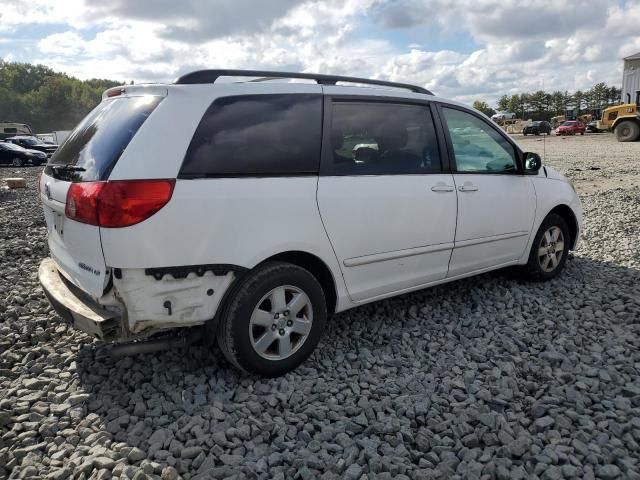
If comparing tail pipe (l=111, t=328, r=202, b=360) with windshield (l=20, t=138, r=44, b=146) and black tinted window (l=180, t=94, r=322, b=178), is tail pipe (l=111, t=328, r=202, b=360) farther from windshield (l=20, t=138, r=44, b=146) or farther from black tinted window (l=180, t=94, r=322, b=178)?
windshield (l=20, t=138, r=44, b=146)

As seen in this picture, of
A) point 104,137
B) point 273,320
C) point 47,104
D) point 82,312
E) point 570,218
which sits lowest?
point 273,320

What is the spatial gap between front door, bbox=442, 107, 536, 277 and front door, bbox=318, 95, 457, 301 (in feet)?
0.59

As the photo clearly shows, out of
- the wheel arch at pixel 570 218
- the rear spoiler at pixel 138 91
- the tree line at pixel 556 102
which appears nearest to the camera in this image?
the rear spoiler at pixel 138 91

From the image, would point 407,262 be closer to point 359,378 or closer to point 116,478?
point 359,378

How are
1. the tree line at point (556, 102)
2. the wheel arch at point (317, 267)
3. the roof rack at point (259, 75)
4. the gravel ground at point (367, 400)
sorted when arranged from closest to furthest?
the gravel ground at point (367, 400), the roof rack at point (259, 75), the wheel arch at point (317, 267), the tree line at point (556, 102)

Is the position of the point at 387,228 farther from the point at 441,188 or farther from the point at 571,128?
the point at 571,128

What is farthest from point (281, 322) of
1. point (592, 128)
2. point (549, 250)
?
point (592, 128)

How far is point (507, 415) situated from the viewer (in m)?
2.93

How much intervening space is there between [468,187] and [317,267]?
1548 mm

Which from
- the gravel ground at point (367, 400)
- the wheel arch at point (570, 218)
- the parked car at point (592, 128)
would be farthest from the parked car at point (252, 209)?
the parked car at point (592, 128)

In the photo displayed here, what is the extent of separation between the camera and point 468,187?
13.8 feet

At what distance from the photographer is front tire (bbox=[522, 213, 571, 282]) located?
5.04 meters

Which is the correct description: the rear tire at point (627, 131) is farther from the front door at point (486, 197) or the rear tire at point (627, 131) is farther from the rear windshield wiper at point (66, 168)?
the rear windshield wiper at point (66, 168)

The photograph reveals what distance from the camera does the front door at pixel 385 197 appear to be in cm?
349
